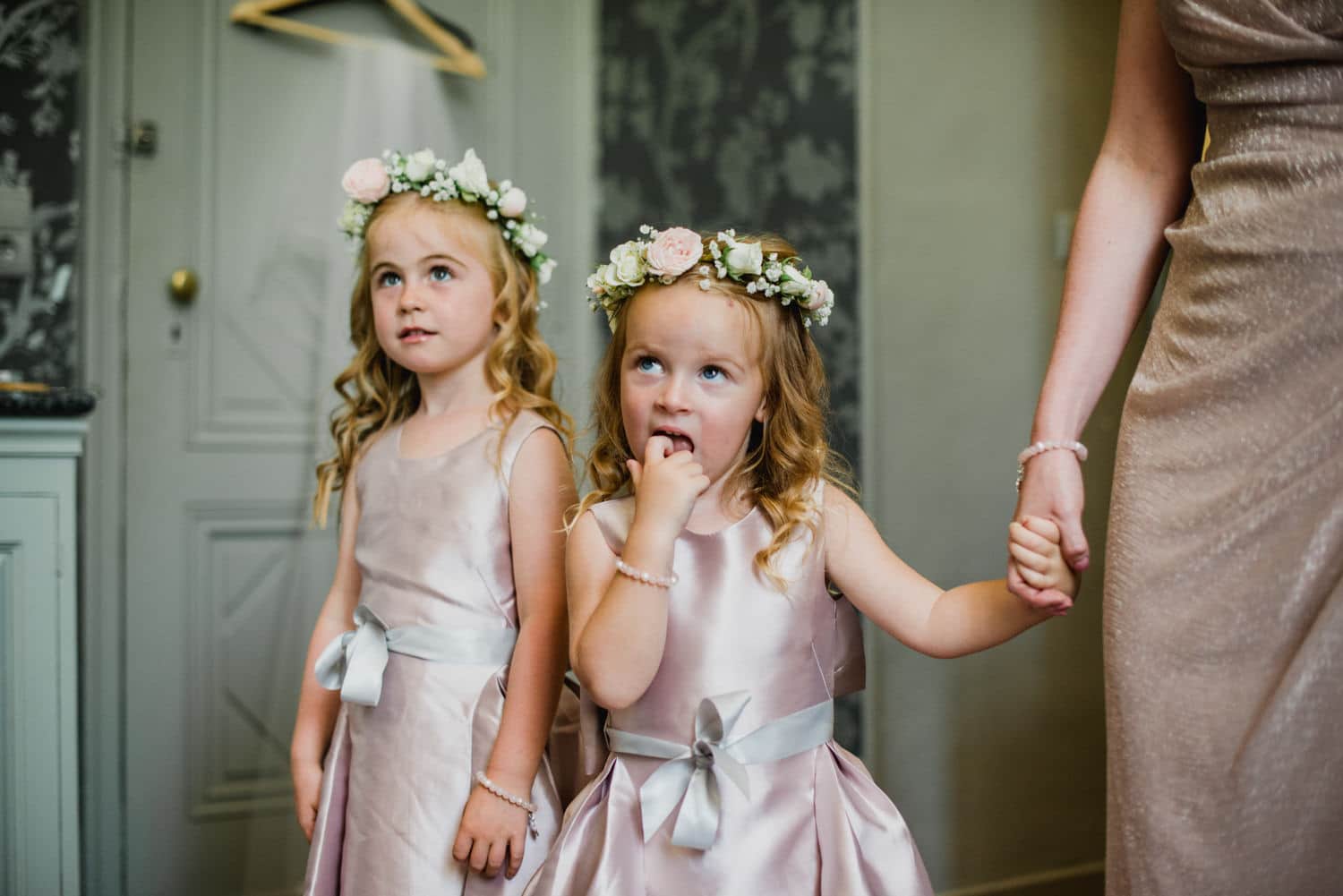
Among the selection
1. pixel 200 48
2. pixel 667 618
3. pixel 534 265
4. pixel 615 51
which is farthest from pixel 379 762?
pixel 615 51

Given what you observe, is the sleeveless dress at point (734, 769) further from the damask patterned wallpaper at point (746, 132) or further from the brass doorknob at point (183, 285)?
the brass doorknob at point (183, 285)

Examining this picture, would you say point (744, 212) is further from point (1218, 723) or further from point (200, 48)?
point (1218, 723)

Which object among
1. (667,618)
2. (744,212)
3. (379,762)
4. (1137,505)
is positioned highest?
(744,212)

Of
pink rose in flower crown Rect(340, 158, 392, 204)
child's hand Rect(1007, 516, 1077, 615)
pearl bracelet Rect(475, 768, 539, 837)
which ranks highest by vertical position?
pink rose in flower crown Rect(340, 158, 392, 204)

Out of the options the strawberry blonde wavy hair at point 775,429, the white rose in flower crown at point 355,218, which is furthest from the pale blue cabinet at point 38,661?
the strawberry blonde wavy hair at point 775,429

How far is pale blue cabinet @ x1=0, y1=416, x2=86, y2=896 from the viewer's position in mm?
1469

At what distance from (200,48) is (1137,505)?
7.46 ft

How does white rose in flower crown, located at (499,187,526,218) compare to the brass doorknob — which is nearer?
white rose in flower crown, located at (499,187,526,218)

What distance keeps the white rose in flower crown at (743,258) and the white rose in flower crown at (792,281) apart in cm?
4

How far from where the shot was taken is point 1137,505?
901 mm

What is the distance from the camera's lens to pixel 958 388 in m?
2.13

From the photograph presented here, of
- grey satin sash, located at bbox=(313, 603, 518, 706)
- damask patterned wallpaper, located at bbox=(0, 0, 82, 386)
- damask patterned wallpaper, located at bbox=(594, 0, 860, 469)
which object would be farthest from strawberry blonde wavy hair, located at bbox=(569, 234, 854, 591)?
damask patterned wallpaper, located at bbox=(0, 0, 82, 386)

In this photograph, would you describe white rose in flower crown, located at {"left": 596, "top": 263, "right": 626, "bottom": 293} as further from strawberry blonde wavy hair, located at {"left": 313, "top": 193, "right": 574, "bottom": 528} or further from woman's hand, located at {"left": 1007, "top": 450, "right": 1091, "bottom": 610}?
woman's hand, located at {"left": 1007, "top": 450, "right": 1091, "bottom": 610}

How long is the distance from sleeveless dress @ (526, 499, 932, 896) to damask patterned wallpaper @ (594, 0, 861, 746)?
99cm
